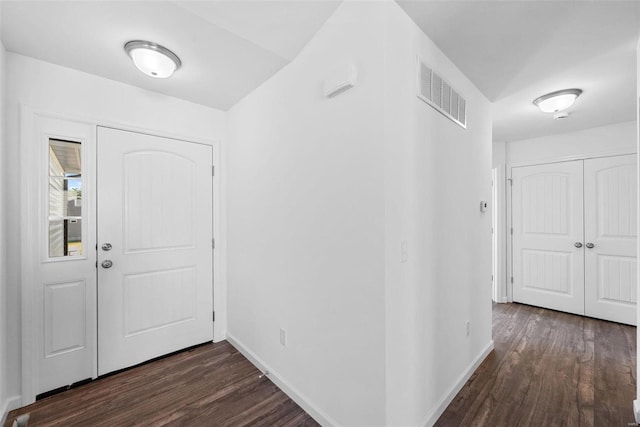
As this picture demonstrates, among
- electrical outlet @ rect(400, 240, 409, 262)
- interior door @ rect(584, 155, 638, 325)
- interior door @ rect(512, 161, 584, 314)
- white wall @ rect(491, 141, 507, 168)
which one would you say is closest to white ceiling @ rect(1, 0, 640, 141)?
electrical outlet @ rect(400, 240, 409, 262)

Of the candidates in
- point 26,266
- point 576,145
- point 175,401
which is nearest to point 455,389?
point 175,401

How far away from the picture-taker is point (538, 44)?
186 centimetres

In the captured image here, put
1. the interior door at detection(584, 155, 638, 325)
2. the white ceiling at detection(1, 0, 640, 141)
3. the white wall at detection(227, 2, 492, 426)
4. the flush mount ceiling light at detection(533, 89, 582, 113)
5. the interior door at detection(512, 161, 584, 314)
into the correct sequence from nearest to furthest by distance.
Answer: the white wall at detection(227, 2, 492, 426)
the white ceiling at detection(1, 0, 640, 141)
the flush mount ceiling light at detection(533, 89, 582, 113)
the interior door at detection(584, 155, 638, 325)
the interior door at detection(512, 161, 584, 314)

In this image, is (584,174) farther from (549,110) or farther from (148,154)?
(148,154)

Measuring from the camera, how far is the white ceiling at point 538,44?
5.08 ft

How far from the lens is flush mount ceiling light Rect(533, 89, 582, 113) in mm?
2552

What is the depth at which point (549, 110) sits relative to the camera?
8.93ft

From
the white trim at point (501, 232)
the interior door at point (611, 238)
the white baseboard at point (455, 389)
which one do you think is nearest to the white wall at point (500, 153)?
the white trim at point (501, 232)

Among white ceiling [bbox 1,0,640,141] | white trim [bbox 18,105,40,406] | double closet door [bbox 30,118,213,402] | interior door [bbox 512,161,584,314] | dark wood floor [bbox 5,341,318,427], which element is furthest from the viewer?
interior door [bbox 512,161,584,314]

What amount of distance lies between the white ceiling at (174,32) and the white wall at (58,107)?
0.33 ft

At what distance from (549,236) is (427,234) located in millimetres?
3363

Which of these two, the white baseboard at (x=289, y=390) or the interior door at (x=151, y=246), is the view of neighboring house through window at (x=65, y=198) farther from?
Result: the white baseboard at (x=289, y=390)

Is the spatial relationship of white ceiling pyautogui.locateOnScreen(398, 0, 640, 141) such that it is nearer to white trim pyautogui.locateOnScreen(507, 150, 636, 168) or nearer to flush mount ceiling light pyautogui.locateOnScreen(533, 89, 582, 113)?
flush mount ceiling light pyautogui.locateOnScreen(533, 89, 582, 113)

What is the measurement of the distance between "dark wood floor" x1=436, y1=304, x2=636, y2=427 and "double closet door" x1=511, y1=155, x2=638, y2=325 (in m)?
0.42
